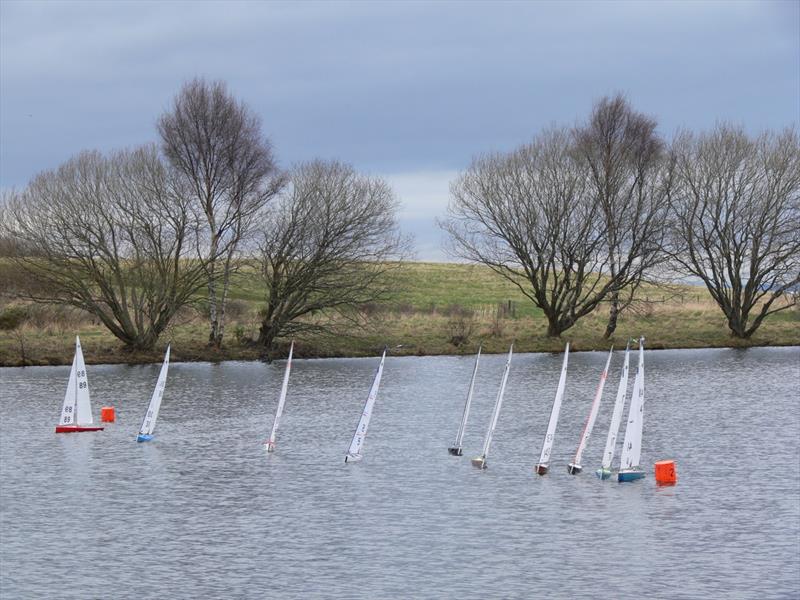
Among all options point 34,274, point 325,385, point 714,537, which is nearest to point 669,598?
point 714,537

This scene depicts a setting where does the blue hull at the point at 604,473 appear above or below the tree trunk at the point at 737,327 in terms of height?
below

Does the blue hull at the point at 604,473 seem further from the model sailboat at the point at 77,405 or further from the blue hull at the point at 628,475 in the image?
the model sailboat at the point at 77,405

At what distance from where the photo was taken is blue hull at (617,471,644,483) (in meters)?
29.2

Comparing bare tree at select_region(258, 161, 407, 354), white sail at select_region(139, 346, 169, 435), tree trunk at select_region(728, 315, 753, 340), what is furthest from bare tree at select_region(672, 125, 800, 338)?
white sail at select_region(139, 346, 169, 435)

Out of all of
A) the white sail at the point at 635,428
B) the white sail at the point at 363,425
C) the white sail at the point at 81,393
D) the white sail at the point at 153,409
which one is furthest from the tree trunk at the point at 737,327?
the white sail at the point at 81,393

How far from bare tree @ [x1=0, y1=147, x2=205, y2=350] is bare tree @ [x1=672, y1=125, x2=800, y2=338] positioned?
3024cm

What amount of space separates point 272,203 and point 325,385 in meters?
15.0

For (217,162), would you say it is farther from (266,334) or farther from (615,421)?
(615,421)

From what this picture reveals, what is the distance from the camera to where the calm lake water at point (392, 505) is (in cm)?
2116

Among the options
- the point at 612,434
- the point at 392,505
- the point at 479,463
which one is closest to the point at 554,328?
the point at 479,463

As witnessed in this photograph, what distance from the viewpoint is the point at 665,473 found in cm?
2888

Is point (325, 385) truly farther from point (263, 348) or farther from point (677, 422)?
point (677, 422)

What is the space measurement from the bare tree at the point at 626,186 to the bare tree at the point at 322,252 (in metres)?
13.8

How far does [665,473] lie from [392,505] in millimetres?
6999
